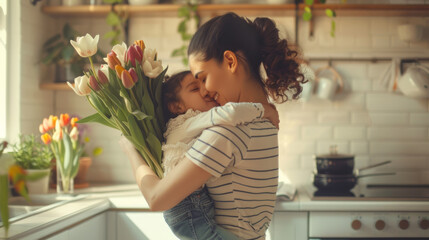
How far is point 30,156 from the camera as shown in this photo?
2238 millimetres

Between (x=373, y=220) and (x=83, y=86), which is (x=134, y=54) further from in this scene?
(x=373, y=220)

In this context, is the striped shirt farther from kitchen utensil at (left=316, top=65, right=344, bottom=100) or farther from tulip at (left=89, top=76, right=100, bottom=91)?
kitchen utensil at (left=316, top=65, right=344, bottom=100)

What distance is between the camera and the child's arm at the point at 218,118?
108 centimetres

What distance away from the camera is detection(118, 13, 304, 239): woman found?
3.53ft

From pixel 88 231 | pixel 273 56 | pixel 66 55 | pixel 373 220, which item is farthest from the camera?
pixel 66 55

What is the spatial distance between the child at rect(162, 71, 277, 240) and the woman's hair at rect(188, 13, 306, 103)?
4.4 inches

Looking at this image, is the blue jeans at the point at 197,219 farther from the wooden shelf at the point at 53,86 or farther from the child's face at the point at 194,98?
the wooden shelf at the point at 53,86

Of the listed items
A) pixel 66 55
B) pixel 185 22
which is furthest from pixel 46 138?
pixel 185 22

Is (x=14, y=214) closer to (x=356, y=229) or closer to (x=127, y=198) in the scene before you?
(x=127, y=198)

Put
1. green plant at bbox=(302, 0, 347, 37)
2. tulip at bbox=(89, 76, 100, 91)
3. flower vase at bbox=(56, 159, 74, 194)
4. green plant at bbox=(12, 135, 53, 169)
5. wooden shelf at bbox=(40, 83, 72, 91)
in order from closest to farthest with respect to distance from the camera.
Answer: tulip at bbox=(89, 76, 100, 91) → green plant at bbox=(12, 135, 53, 169) → flower vase at bbox=(56, 159, 74, 194) → green plant at bbox=(302, 0, 347, 37) → wooden shelf at bbox=(40, 83, 72, 91)

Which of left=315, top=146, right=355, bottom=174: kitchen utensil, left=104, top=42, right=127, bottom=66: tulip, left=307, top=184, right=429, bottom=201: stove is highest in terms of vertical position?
left=104, top=42, right=127, bottom=66: tulip

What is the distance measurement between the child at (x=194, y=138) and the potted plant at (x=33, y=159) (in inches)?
46.4

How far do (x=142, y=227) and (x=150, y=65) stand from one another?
1.19 meters

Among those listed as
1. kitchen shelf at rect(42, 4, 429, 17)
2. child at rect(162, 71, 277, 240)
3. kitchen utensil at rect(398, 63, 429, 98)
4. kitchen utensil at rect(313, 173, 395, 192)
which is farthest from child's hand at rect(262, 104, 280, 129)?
kitchen utensil at rect(398, 63, 429, 98)
